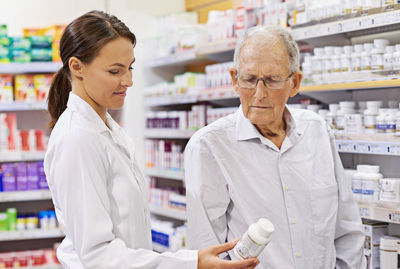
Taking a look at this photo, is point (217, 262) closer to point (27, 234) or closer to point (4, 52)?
point (27, 234)

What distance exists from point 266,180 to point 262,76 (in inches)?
14.6

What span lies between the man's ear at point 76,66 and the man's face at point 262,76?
0.56 m

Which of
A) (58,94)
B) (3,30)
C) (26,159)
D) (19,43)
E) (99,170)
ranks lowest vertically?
(26,159)

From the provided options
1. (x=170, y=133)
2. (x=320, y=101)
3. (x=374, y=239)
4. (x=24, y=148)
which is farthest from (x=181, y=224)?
(x=374, y=239)

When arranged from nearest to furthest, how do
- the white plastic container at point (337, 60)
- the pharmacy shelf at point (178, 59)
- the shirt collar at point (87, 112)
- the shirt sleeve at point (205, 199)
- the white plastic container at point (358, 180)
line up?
the shirt collar at point (87, 112), the shirt sleeve at point (205, 199), the white plastic container at point (358, 180), the white plastic container at point (337, 60), the pharmacy shelf at point (178, 59)

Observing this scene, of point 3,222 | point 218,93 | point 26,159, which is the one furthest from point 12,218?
point 218,93

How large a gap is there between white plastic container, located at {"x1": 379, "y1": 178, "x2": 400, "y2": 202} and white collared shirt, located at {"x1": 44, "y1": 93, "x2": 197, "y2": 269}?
1534 millimetres

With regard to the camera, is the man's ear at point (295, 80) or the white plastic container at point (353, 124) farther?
the white plastic container at point (353, 124)

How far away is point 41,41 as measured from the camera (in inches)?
199

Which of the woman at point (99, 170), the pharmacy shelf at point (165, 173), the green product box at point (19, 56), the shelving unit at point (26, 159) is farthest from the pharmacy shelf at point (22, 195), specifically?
the woman at point (99, 170)

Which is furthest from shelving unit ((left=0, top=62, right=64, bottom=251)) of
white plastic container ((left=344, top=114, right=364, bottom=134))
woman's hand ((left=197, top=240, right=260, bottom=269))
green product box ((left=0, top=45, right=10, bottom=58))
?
woman's hand ((left=197, top=240, right=260, bottom=269))

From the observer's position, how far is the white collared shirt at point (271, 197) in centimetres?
186

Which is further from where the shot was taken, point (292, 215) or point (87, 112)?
point (292, 215)

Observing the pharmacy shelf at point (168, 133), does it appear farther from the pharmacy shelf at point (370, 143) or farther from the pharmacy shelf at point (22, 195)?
the pharmacy shelf at point (370, 143)
